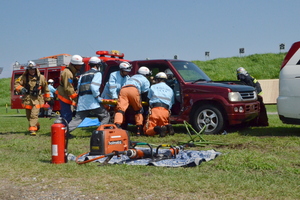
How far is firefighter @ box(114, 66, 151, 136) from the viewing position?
10.0m

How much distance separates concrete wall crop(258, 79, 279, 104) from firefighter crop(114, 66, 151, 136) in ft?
62.3

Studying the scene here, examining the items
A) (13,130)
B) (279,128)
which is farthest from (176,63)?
(13,130)

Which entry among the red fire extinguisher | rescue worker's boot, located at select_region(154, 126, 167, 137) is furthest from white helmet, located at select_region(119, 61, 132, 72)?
the red fire extinguisher

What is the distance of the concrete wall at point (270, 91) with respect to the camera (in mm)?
28016

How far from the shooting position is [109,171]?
5.61m

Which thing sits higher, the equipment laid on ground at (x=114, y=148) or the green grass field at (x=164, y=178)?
the equipment laid on ground at (x=114, y=148)

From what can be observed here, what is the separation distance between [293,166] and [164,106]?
15.1 ft

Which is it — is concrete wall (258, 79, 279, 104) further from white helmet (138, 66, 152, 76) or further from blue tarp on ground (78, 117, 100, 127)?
white helmet (138, 66, 152, 76)

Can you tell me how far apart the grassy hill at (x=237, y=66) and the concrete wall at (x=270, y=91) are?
1231 centimetres

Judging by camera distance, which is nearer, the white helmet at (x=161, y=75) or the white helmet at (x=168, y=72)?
the white helmet at (x=161, y=75)

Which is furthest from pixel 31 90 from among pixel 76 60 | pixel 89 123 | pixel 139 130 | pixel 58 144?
pixel 58 144

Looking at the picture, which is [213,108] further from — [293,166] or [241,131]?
[293,166]

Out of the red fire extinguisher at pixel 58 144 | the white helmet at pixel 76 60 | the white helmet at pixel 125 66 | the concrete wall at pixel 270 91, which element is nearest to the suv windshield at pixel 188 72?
the white helmet at pixel 125 66

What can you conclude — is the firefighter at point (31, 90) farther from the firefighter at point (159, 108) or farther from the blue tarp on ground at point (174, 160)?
the blue tarp on ground at point (174, 160)
